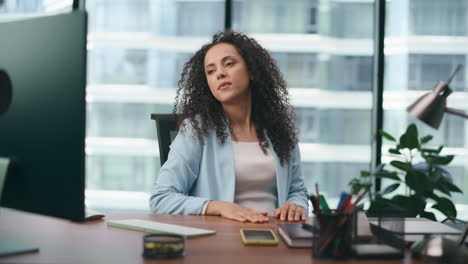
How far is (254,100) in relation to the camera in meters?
2.04

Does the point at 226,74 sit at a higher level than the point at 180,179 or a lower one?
higher

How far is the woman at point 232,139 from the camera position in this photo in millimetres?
1704

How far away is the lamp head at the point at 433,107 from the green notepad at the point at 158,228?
57cm

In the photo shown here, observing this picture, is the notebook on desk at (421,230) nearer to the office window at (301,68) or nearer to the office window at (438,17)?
the office window at (301,68)

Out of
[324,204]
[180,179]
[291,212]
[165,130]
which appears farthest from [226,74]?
[324,204]

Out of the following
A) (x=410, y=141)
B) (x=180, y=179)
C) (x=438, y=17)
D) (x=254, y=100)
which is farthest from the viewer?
(x=438, y=17)

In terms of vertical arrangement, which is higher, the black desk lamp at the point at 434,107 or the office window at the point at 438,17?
the office window at the point at 438,17

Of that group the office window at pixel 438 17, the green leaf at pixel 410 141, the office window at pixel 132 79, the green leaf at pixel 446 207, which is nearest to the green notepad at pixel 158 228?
the green leaf at pixel 410 141

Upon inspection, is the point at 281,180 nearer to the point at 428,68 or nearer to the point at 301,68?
the point at 301,68

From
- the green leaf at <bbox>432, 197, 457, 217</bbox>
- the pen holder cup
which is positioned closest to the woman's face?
the pen holder cup

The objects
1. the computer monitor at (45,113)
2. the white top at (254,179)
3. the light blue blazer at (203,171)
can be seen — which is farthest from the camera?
the white top at (254,179)

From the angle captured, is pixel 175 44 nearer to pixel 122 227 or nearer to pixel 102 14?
pixel 102 14

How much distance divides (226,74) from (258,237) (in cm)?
91

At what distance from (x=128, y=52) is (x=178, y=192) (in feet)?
8.41
